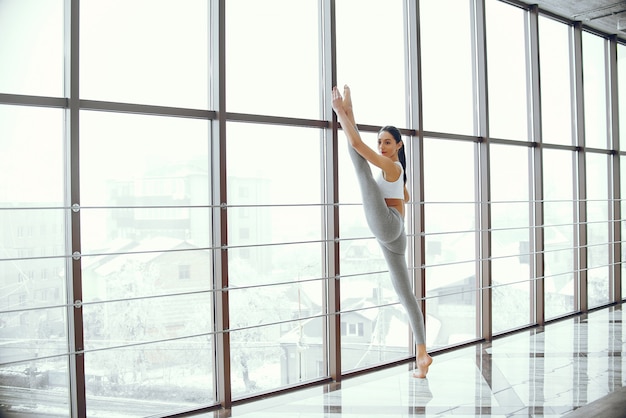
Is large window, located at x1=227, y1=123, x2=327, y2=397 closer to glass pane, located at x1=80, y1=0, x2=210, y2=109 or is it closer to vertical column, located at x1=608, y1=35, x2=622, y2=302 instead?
glass pane, located at x1=80, y1=0, x2=210, y2=109

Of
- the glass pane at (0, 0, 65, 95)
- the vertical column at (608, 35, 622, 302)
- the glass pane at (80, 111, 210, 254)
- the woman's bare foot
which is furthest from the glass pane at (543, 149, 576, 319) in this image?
A: the glass pane at (0, 0, 65, 95)

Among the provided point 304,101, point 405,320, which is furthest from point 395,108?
point 405,320

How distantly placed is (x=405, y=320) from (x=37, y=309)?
2466 mm

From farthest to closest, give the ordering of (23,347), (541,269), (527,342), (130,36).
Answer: (541,269)
(527,342)
(130,36)
(23,347)

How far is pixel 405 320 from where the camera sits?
3.98 meters

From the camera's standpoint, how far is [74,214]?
8.46ft

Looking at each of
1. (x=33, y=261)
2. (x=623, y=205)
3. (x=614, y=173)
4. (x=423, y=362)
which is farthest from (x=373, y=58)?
(x=623, y=205)

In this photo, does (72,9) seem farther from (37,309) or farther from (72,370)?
(72,370)

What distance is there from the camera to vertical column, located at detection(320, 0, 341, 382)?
347cm

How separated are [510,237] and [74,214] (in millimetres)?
3635

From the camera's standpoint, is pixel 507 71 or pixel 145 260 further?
pixel 507 71

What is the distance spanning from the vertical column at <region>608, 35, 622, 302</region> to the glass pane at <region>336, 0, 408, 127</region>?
10.4 feet

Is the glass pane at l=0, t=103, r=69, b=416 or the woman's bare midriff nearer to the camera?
the glass pane at l=0, t=103, r=69, b=416

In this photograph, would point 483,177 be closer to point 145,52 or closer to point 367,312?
point 367,312
